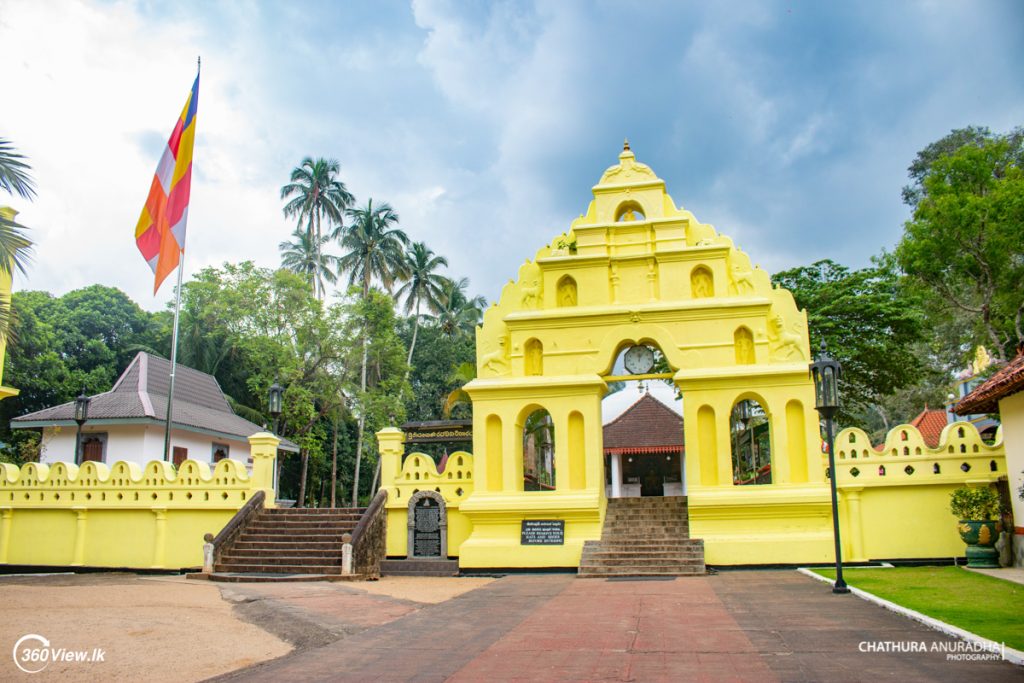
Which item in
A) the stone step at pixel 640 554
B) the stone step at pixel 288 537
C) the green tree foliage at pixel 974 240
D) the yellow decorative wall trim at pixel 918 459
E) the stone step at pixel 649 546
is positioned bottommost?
the stone step at pixel 640 554

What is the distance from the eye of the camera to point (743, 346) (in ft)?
54.0

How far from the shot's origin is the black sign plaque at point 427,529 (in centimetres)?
1662

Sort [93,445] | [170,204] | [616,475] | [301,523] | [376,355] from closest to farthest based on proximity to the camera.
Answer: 1. [301,523]
2. [170,204]
3. [93,445]
4. [616,475]
5. [376,355]

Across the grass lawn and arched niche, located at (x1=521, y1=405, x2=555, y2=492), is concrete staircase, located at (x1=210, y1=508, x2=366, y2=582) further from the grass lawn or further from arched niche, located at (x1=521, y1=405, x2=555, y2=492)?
the grass lawn

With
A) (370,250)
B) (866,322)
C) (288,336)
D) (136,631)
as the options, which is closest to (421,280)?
(370,250)

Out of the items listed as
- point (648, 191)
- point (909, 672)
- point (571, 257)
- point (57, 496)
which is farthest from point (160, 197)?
point (909, 672)

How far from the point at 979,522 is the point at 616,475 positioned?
58.9 ft

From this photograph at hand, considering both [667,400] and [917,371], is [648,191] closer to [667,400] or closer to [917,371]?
[917,371]

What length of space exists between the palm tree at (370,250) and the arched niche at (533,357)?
24277 mm

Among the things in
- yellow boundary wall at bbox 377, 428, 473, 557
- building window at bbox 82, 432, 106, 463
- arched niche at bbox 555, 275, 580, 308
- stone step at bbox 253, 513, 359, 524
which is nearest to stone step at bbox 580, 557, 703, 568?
yellow boundary wall at bbox 377, 428, 473, 557

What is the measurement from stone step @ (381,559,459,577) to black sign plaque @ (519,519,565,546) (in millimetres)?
1584

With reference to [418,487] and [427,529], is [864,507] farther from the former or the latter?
[418,487]

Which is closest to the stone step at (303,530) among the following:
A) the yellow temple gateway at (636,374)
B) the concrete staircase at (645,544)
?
the yellow temple gateway at (636,374)

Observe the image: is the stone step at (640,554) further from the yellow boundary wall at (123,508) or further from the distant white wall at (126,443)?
the distant white wall at (126,443)
